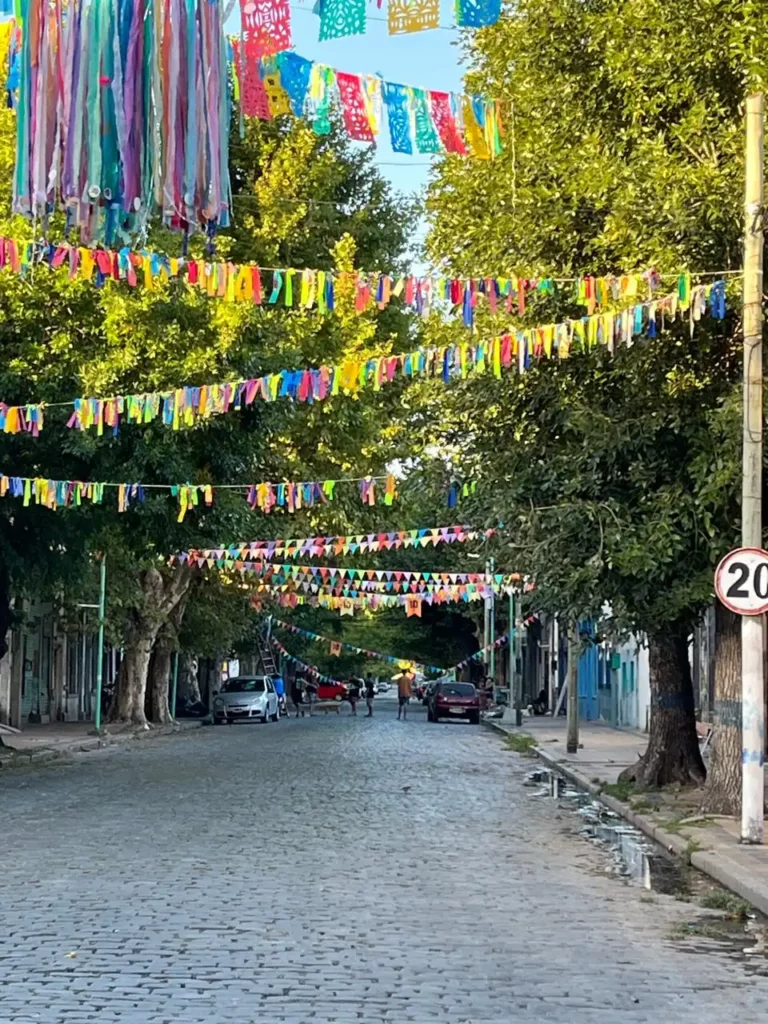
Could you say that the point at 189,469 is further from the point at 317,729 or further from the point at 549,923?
the point at 317,729

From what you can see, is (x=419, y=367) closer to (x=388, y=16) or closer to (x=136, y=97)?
(x=136, y=97)

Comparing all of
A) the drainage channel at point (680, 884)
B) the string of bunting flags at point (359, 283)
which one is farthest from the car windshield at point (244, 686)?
the string of bunting flags at point (359, 283)

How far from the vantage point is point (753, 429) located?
48.6 feet

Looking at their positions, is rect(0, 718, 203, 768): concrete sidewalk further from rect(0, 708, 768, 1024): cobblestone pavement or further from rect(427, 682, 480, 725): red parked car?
rect(0, 708, 768, 1024): cobblestone pavement

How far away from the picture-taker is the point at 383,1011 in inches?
299

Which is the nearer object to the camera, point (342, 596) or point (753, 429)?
point (753, 429)

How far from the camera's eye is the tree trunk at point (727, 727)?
17.0 metres

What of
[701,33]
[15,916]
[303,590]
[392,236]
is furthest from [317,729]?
[15,916]

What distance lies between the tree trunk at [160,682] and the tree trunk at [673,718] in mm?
27043

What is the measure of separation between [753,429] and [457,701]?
37.6 meters

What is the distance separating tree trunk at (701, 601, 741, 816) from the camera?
55.6 ft

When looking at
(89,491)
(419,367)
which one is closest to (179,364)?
(89,491)

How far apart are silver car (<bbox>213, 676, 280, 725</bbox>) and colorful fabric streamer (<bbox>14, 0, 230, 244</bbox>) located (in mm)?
41192

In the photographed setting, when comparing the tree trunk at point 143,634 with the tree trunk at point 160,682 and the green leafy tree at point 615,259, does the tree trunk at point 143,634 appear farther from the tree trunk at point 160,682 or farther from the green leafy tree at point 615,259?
the green leafy tree at point 615,259
